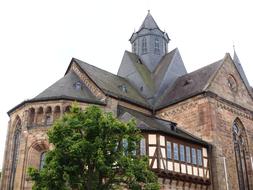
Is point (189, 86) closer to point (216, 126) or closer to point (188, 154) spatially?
point (216, 126)

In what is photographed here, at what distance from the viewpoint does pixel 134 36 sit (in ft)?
151

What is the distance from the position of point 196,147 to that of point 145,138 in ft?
17.1

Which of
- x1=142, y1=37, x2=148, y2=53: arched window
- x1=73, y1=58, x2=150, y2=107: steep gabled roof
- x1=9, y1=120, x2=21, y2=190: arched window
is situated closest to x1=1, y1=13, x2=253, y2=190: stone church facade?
x1=9, y1=120, x2=21, y2=190: arched window

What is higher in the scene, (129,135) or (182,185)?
(129,135)

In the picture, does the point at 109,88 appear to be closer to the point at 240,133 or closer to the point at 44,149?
the point at 44,149

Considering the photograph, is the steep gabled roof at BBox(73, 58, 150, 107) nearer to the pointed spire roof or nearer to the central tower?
the central tower

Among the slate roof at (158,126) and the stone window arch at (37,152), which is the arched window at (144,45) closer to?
the slate roof at (158,126)

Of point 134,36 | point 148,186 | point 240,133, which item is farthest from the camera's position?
point 134,36

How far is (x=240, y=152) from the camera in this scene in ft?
109

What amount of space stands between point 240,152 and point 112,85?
1307cm

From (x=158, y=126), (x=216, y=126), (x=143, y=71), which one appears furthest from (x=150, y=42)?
(x=158, y=126)

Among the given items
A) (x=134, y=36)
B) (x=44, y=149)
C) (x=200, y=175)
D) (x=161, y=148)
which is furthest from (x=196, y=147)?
(x=134, y=36)

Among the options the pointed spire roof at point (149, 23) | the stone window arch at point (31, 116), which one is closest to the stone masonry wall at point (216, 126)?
the stone window arch at point (31, 116)

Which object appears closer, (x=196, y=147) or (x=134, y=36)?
(x=196, y=147)
